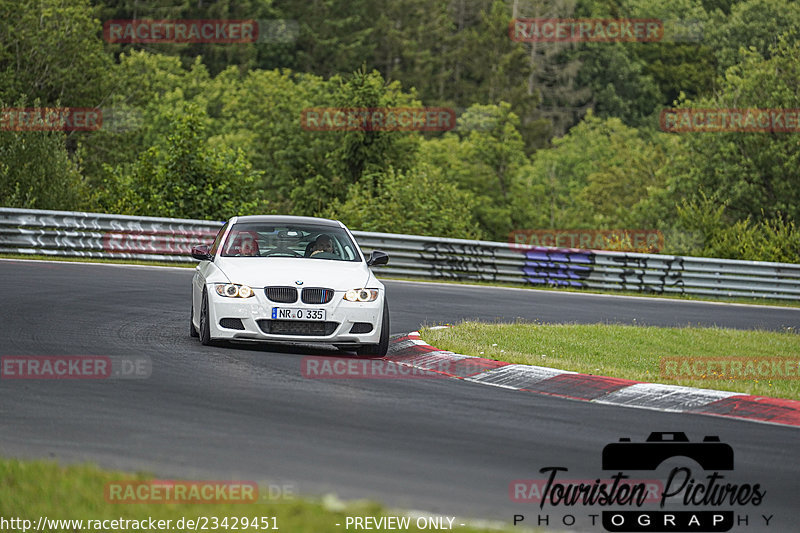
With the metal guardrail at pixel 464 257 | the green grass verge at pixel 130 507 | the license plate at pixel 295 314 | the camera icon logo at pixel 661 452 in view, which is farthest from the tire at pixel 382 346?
the metal guardrail at pixel 464 257

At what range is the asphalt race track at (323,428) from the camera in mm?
7051

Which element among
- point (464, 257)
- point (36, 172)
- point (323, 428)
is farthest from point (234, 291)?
point (36, 172)

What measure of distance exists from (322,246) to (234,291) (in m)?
1.87

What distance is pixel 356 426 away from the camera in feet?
28.5

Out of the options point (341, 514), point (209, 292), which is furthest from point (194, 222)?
point (341, 514)

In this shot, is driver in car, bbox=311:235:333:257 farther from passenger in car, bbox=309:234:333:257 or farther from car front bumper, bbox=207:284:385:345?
car front bumper, bbox=207:284:385:345

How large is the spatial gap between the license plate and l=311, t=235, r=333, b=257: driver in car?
1666 millimetres

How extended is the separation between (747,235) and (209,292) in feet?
84.8

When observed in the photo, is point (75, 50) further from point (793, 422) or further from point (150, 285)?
point (793, 422)

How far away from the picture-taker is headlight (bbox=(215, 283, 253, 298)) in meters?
12.6

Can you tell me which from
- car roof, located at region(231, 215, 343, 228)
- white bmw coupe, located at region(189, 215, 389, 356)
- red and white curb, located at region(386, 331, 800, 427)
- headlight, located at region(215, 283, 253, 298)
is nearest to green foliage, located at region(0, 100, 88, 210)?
car roof, located at region(231, 215, 343, 228)

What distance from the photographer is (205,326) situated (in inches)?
505

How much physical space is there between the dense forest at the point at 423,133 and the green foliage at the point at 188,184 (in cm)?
6

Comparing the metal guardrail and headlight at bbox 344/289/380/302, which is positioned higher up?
headlight at bbox 344/289/380/302
